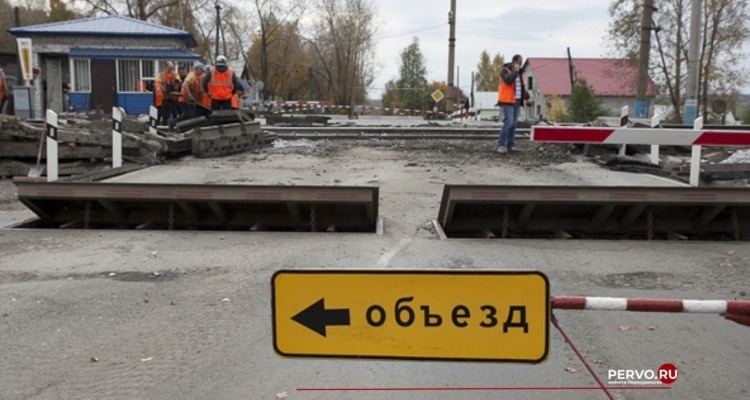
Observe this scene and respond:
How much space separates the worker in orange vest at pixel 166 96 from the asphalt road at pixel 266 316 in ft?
28.7

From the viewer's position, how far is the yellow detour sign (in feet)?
10.7

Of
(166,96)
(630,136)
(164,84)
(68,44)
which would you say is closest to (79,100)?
(68,44)

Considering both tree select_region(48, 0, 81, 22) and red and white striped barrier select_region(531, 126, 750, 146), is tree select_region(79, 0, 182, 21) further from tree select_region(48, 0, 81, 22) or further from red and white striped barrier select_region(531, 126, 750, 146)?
red and white striped barrier select_region(531, 126, 750, 146)

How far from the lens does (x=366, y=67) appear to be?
250 ft

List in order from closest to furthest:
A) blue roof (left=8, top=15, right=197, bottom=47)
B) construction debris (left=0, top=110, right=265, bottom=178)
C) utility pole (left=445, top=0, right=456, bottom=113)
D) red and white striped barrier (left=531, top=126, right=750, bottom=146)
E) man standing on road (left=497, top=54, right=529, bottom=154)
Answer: red and white striped barrier (left=531, top=126, right=750, bottom=146) → construction debris (left=0, top=110, right=265, bottom=178) → man standing on road (left=497, top=54, right=529, bottom=154) → blue roof (left=8, top=15, right=197, bottom=47) → utility pole (left=445, top=0, right=456, bottom=113)

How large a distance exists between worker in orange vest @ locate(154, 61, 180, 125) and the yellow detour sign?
16.1 meters

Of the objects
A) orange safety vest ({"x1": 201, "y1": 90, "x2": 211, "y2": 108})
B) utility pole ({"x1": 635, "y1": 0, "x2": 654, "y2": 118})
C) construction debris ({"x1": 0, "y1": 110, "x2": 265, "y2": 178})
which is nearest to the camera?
construction debris ({"x1": 0, "y1": 110, "x2": 265, "y2": 178})

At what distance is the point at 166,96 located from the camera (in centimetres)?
1908

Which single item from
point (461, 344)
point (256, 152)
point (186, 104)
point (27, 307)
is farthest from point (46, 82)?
point (461, 344)

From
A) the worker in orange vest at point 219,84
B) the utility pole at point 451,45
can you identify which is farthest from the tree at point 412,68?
the worker in orange vest at point 219,84

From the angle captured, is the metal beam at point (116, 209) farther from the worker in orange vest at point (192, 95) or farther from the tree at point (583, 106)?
the tree at point (583, 106)

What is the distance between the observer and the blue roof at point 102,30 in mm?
35344

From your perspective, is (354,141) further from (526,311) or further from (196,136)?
(526,311)

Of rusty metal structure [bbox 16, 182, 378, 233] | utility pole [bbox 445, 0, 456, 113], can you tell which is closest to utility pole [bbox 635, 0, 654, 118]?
utility pole [bbox 445, 0, 456, 113]
